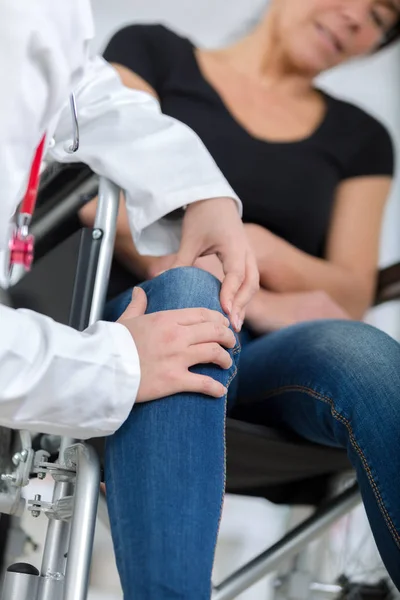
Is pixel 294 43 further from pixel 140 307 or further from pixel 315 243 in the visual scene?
pixel 140 307

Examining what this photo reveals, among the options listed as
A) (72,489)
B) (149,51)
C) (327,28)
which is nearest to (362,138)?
(327,28)

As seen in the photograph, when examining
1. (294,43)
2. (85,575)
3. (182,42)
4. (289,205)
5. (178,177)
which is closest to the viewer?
(85,575)

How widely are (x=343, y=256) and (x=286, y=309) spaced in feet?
0.88

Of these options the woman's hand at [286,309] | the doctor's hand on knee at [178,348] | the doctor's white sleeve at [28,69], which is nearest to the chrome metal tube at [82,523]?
the doctor's hand on knee at [178,348]

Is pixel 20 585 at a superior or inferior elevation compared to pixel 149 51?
inferior

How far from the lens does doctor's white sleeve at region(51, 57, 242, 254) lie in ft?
2.83

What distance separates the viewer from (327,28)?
1511 mm

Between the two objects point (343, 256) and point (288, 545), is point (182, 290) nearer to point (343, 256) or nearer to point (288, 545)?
point (288, 545)

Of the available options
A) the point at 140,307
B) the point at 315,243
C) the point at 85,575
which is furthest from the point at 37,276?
the point at 315,243

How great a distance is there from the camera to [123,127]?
893 mm

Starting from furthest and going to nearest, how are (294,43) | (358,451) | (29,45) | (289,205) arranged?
(294,43), (289,205), (358,451), (29,45)

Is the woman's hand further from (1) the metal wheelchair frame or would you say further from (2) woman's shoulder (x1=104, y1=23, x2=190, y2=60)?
(2) woman's shoulder (x1=104, y1=23, x2=190, y2=60)

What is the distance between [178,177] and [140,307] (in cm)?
23

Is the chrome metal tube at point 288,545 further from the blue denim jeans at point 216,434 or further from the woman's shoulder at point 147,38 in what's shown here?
the woman's shoulder at point 147,38
